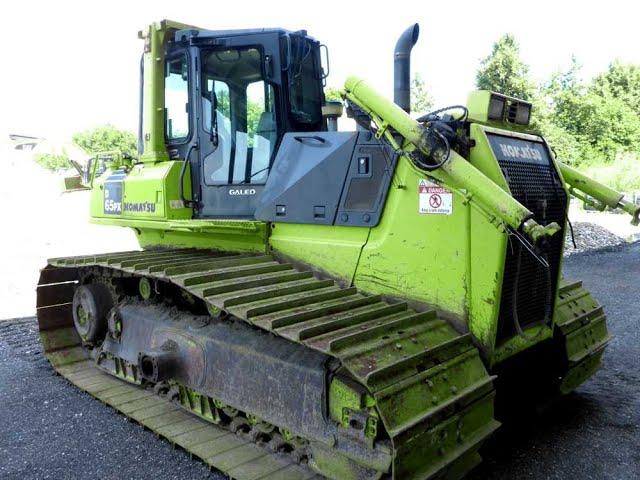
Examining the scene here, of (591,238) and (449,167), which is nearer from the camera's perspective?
(449,167)

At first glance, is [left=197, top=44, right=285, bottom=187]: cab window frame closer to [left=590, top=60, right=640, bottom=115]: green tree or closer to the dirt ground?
the dirt ground

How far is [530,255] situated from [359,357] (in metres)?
1.47

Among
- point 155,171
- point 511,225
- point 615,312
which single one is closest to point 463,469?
point 511,225

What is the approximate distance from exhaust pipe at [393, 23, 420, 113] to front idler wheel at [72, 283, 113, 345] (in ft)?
10.3

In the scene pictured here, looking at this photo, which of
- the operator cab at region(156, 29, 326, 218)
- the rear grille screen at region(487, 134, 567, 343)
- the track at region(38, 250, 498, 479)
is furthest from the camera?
the operator cab at region(156, 29, 326, 218)

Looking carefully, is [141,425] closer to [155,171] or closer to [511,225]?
[155,171]

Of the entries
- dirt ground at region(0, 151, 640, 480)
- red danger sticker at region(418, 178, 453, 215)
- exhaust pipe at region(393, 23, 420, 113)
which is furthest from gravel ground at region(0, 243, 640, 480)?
exhaust pipe at region(393, 23, 420, 113)

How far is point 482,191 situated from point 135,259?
8.79 ft

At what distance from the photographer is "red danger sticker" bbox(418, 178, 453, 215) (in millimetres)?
3293

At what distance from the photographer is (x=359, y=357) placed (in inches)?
108

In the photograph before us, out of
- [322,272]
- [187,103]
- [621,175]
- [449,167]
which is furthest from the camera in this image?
[621,175]

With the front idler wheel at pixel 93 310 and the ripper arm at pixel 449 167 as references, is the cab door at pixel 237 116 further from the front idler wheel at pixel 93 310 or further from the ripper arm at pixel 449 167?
the front idler wheel at pixel 93 310

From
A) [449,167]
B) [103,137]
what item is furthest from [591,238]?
[103,137]

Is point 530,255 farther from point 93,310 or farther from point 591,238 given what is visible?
point 591,238
